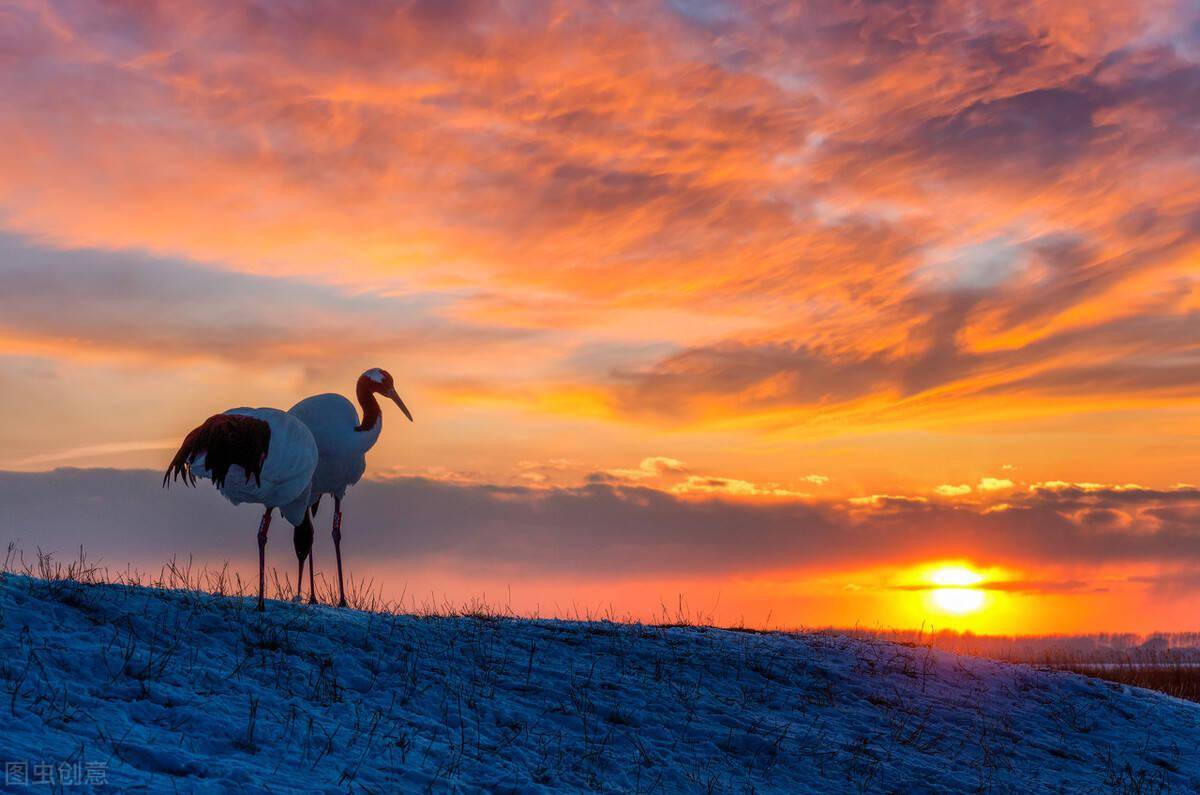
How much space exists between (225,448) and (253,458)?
39 cm

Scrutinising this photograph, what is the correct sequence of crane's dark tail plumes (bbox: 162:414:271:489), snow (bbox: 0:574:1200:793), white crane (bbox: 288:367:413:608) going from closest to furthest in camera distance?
1. snow (bbox: 0:574:1200:793)
2. crane's dark tail plumes (bbox: 162:414:271:489)
3. white crane (bbox: 288:367:413:608)

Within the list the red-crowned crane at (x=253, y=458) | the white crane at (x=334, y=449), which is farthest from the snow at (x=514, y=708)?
the white crane at (x=334, y=449)

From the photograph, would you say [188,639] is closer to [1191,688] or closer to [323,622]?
[323,622]

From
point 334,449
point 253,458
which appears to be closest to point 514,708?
point 253,458

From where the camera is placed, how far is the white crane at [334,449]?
17.2m

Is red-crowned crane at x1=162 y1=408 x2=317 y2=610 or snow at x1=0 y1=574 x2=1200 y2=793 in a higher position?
red-crowned crane at x1=162 y1=408 x2=317 y2=610

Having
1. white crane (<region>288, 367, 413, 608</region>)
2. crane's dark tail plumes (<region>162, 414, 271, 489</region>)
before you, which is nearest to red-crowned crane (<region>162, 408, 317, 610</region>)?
crane's dark tail plumes (<region>162, 414, 271, 489</region>)

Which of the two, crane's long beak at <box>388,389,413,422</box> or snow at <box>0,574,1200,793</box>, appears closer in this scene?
snow at <box>0,574,1200,793</box>

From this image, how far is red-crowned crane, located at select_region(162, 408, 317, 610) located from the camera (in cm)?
1406

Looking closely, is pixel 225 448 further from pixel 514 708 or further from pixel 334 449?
Answer: pixel 514 708

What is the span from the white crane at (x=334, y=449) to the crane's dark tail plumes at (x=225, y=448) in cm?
255

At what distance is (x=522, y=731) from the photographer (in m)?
10.7

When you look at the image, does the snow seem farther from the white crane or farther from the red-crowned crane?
the white crane

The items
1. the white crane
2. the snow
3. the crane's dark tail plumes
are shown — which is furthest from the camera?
the white crane
